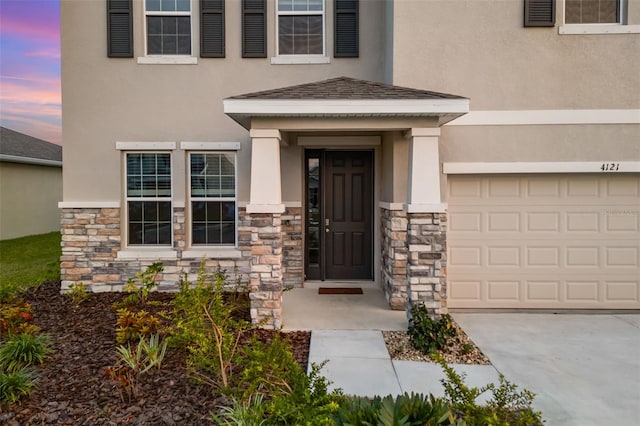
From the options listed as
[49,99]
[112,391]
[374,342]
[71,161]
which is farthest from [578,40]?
[49,99]

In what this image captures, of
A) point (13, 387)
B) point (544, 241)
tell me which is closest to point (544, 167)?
point (544, 241)

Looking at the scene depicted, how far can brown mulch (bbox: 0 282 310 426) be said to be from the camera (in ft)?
11.3

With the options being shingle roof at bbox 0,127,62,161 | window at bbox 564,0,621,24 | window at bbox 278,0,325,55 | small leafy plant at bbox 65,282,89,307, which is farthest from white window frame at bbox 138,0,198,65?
shingle roof at bbox 0,127,62,161

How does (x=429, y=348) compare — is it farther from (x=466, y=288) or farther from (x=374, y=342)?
(x=466, y=288)

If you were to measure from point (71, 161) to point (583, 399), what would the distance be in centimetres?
854

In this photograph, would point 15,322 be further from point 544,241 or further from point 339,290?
point 544,241

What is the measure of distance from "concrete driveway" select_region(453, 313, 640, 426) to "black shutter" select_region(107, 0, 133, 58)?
7.57 m

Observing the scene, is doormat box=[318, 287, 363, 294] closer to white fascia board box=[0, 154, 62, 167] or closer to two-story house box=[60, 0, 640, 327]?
two-story house box=[60, 0, 640, 327]

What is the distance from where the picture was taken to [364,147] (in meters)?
7.81

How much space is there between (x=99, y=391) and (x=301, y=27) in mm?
6672

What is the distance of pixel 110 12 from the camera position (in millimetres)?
7340

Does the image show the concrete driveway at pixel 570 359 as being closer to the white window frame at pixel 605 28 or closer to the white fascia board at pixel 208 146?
the white window frame at pixel 605 28

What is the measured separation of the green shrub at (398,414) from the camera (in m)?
2.83

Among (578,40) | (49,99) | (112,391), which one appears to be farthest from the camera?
(49,99)
